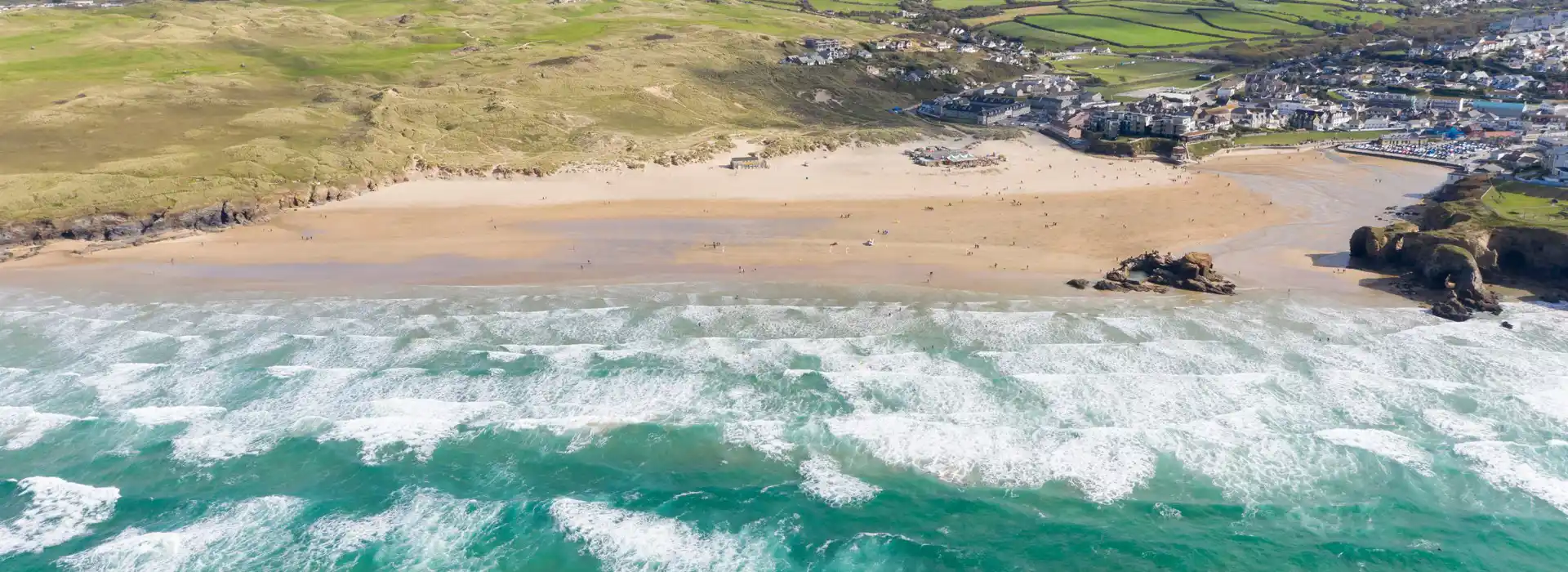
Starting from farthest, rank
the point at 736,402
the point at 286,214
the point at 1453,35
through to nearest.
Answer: the point at 1453,35
the point at 286,214
the point at 736,402

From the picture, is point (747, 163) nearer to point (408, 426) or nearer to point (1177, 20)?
point (408, 426)

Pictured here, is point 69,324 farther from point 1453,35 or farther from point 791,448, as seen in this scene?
point 1453,35

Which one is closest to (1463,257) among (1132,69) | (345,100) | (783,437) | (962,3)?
(783,437)

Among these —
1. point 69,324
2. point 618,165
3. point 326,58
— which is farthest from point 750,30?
point 69,324

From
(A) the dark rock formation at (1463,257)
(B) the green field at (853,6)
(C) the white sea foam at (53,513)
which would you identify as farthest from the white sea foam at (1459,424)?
(B) the green field at (853,6)

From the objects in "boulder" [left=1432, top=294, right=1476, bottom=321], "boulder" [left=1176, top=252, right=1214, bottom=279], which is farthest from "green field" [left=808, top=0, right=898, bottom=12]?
"boulder" [left=1432, top=294, right=1476, bottom=321]

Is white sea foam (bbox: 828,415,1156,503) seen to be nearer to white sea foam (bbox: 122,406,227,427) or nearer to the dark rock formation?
white sea foam (bbox: 122,406,227,427)
